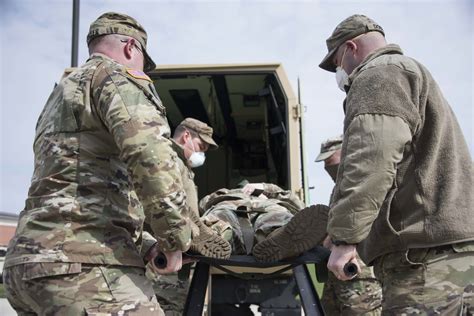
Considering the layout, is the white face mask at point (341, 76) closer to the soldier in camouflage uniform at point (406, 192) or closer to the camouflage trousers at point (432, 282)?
the soldier in camouflage uniform at point (406, 192)

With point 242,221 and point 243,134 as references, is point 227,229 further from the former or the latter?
point 243,134

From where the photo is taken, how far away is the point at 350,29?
2363mm

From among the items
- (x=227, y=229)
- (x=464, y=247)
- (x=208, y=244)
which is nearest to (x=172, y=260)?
(x=208, y=244)

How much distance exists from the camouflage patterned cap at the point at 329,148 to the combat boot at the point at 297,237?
153 cm

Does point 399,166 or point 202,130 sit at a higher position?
point 202,130

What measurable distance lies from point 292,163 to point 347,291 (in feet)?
3.34

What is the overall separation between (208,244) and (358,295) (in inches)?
65.4

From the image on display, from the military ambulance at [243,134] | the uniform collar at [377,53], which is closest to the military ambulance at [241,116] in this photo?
the military ambulance at [243,134]

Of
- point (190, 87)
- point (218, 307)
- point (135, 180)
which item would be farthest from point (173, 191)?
point (190, 87)

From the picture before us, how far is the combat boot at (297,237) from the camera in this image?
2.58m

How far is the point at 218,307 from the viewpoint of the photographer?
3592mm

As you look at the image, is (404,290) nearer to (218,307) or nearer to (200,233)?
(200,233)

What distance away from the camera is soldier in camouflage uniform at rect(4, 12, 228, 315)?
190 cm

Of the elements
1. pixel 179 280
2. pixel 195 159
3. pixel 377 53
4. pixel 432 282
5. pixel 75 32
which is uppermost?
pixel 75 32
